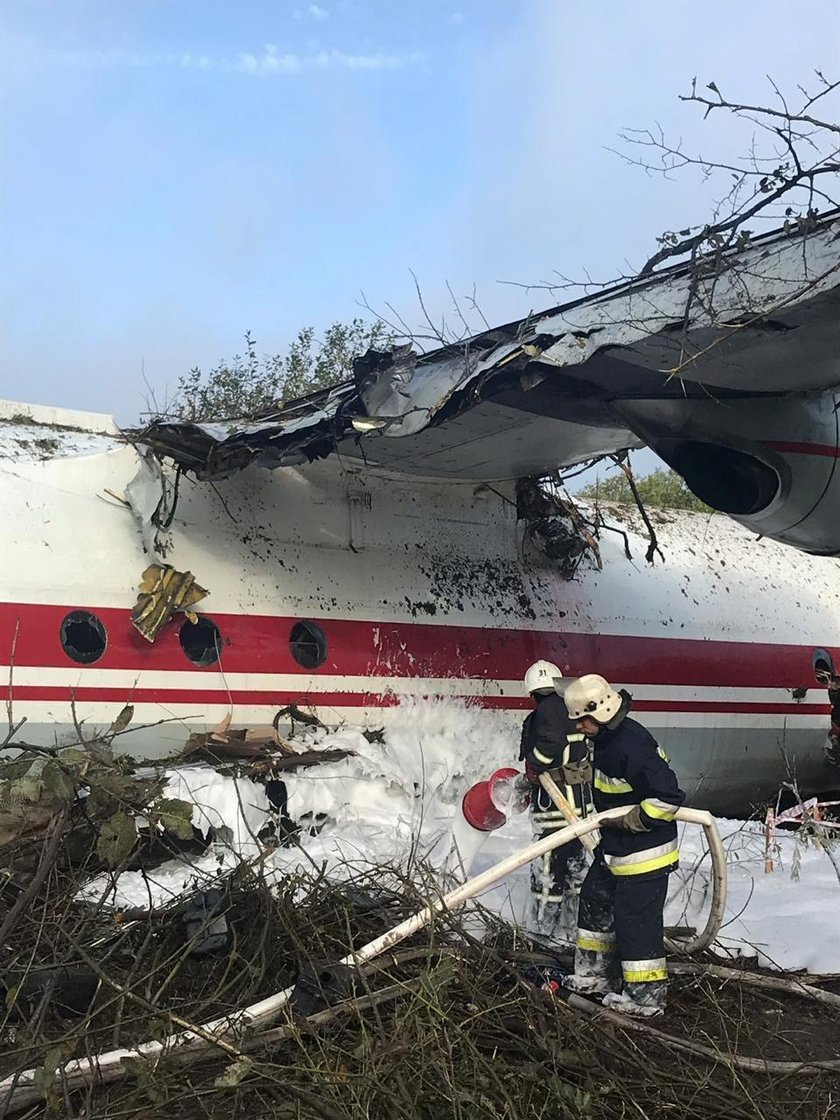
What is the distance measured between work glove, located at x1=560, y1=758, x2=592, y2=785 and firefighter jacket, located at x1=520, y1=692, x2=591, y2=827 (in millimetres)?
28

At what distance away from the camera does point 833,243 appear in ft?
14.0

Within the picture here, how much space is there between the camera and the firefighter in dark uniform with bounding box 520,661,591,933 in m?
5.51

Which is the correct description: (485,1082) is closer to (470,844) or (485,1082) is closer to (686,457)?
(470,844)

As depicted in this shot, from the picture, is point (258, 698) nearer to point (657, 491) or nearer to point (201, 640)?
point (201, 640)

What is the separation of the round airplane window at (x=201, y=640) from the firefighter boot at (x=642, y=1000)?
3571 mm

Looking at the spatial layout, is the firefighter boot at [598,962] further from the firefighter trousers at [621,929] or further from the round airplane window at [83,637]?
the round airplane window at [83,637]

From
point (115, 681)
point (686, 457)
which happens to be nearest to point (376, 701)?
point (115, 681)

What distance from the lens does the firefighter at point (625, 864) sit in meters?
4.42

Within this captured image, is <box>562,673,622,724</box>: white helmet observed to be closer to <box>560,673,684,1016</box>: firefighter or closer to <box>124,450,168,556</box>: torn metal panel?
<box>560,673,684,1016</box>: firefighter

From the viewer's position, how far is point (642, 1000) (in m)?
4.37

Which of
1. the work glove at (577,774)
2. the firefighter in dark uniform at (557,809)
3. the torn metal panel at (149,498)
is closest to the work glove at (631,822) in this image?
the firefighter in dark uniform at (557,809)

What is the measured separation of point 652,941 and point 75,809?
2.59 metres

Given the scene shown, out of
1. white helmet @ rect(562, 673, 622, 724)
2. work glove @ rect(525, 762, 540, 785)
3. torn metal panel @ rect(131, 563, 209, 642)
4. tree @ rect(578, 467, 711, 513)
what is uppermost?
tree @ rect(578, 467, 711, 513)

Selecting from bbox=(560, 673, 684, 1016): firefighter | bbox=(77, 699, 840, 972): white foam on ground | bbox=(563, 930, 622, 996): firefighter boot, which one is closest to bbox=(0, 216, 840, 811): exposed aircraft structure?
bbox=(77, 699, 840, 972): white foam on ground
